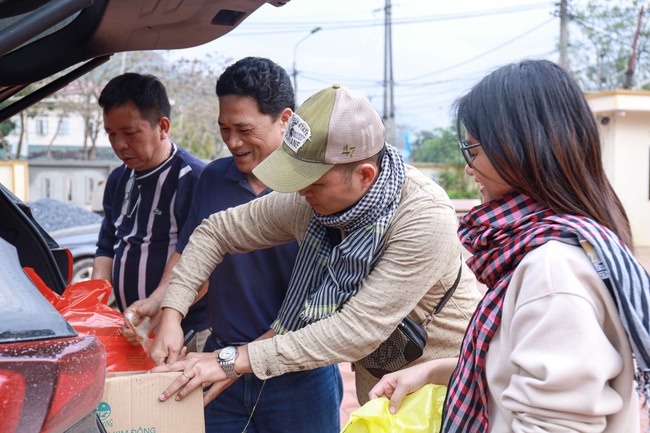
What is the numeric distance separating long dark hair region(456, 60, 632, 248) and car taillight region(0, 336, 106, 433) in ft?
2.94

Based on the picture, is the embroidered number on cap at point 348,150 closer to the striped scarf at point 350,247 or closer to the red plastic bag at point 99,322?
the striped scarf at point 350,247

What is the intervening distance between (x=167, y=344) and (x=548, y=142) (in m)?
1.28

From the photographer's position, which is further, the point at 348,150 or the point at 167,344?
the point at 167,344

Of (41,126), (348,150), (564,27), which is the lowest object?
(41,126)

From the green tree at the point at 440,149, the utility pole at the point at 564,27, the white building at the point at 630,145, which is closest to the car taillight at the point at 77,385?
the white building at the point at 630,145

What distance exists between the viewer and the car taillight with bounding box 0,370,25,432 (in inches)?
45.9

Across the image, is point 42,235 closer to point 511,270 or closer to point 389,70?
point 511,270

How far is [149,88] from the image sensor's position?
10.8ft

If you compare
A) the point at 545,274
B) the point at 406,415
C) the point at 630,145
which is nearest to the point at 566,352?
the point at 545,274

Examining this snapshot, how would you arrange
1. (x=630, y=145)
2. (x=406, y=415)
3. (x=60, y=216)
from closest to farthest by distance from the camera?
(x=406, y=415), (x=60, y=216), (x=630, y=145)

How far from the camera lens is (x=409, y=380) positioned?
1849 mm

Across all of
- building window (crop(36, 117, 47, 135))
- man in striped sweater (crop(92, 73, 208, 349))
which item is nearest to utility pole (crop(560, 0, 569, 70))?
man in striped sweater (crop(92, 73, 208, 349))

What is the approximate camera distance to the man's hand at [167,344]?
7.22 feet

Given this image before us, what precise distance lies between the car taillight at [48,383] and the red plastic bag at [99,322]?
35.1 inches
